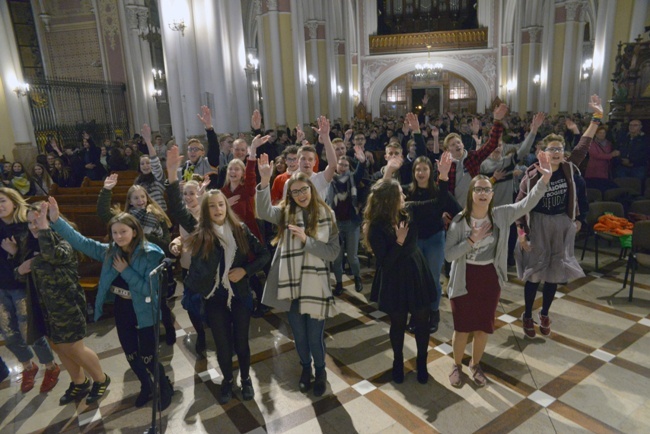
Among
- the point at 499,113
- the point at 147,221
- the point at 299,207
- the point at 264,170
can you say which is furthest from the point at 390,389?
the point at 499,113

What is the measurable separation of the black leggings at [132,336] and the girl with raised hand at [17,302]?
0.82 meters

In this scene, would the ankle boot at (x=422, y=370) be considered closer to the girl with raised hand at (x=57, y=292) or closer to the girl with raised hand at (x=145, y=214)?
the girl with raised hand at (x=145, y=214)

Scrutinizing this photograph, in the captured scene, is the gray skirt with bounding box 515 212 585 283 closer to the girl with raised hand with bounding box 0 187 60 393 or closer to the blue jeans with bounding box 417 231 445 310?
the blue jeans with bounding box 417 231 445 310

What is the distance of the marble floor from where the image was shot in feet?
10.6

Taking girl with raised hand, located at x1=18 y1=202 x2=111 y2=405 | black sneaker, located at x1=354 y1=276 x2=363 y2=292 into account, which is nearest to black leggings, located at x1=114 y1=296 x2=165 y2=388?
girl with raised hand, located at x1=18 y1=202 x2=111 y2=405

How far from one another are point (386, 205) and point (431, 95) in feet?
107

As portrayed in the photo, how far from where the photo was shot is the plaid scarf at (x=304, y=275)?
11.0 feet

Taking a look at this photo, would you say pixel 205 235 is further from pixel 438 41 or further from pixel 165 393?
pixel 438 41

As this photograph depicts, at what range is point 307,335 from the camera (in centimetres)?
359

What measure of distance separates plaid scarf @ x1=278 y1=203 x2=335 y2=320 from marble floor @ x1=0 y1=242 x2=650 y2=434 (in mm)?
843

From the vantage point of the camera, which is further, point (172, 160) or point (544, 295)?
point (544, 295)

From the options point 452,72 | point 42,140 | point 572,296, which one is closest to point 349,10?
point 452,72

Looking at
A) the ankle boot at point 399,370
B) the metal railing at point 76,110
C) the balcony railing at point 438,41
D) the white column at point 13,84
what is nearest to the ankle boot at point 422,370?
the ankle boot at point 399,370

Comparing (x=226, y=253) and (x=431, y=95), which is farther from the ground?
(x=431, y=95)
